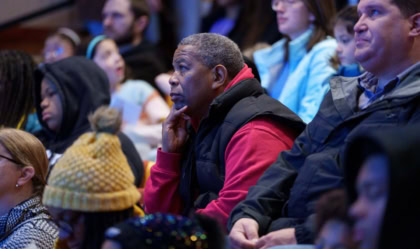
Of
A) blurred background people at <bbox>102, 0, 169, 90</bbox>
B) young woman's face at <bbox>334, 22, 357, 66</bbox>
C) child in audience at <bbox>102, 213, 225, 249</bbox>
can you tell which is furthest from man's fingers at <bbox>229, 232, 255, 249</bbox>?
blurred background people at <bbox>102, 0, 169, 90</bbox>

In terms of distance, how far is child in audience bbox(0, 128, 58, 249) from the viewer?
Answer: 8.64 ft

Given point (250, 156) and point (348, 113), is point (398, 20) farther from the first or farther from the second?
point (250, 156)

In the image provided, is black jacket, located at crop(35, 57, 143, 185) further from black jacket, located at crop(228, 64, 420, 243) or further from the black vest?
black jacket, located at crop(228, 64, 420, 243)

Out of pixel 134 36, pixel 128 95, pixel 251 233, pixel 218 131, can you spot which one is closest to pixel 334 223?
pixel 251 233

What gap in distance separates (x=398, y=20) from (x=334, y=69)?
122 centimetres

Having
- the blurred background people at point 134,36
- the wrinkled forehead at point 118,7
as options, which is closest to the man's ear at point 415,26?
the blurred background people at point 134,36

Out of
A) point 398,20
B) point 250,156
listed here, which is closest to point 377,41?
point 398,20

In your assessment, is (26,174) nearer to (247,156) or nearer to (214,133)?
(214,133)

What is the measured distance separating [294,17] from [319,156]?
171 cm

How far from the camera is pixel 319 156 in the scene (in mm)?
2262

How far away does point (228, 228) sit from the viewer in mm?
2373

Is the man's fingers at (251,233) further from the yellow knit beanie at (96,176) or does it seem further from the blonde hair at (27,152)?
the blonde hair at (27,152)

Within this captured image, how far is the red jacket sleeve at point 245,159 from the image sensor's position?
2459 millimetres

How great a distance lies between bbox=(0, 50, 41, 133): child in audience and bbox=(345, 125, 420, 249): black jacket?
9.86 feet
